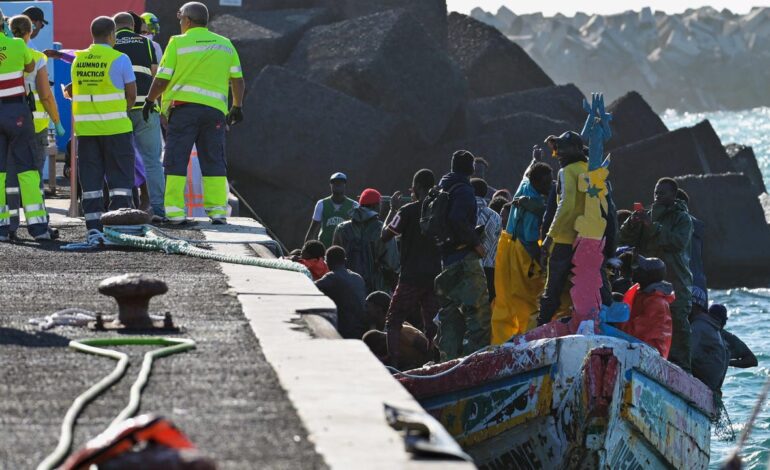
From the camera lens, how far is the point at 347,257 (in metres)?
14.3

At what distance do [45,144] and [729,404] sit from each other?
8.48 metres

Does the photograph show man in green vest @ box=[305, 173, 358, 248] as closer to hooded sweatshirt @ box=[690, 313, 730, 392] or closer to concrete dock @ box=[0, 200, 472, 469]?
hooded sweatshirt @ box=[690, 313, 730, 392]

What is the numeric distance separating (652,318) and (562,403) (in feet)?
6.17

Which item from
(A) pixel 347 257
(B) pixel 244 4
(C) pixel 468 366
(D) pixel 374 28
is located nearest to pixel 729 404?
(A) pixel 347 257

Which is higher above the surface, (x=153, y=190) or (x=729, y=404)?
(x=153, y=190)

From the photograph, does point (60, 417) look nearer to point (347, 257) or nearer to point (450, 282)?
point (450, 282)

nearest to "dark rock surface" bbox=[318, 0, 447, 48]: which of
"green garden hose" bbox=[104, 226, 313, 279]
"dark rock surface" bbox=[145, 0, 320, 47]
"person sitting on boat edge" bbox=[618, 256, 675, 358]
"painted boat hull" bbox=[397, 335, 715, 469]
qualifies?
"dark rock surface" bbox=[145, 0, 320, 47]

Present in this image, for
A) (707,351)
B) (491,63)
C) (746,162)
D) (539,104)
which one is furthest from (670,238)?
(746,162)

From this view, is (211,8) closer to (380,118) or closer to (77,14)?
(380,118)

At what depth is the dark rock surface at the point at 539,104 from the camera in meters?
31.6

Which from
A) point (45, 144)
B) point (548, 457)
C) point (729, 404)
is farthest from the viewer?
point (729, 404)

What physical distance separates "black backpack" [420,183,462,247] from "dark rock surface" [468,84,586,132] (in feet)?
62.6

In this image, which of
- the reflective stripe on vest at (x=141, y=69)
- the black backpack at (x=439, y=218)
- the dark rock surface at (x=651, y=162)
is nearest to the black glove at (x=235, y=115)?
the reflective stripe on vest at (x=141, y=69)

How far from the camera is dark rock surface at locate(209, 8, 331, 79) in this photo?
1229 inches
